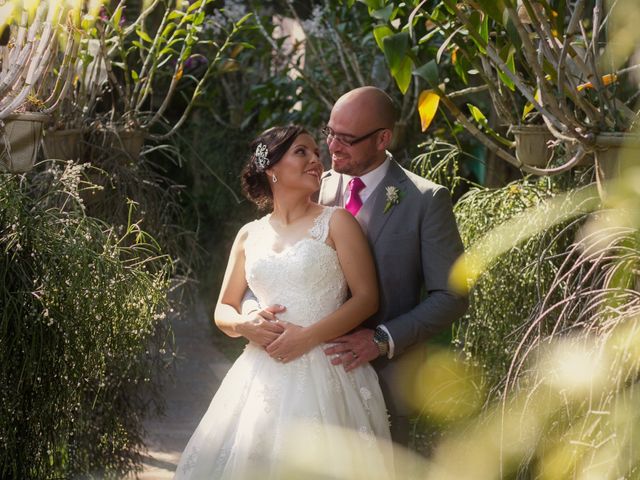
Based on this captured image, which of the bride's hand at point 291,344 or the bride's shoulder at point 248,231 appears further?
the bride's shoulder at point 248,231

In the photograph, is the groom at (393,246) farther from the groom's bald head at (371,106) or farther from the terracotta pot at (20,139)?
the terracotta pot at (20,139)

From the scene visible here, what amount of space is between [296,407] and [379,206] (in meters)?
0.60

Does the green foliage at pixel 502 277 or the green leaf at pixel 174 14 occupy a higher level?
the green leaf at pixel 174 14

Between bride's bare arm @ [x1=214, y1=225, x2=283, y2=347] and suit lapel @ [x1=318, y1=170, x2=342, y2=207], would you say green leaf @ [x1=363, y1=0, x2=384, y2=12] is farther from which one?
bride's bare arm @ [x1=214, y1=225, x2=283, y2=347]

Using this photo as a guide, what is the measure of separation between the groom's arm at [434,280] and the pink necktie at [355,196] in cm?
20

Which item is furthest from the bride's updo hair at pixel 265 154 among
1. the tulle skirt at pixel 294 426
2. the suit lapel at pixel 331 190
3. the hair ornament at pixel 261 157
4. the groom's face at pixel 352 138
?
the tulle skirt at pixel 294 426

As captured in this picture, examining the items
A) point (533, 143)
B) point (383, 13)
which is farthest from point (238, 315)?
point (533, 143)

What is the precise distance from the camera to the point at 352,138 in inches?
116

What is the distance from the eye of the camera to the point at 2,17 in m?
2.68

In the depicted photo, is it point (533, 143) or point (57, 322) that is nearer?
point (57, 322)

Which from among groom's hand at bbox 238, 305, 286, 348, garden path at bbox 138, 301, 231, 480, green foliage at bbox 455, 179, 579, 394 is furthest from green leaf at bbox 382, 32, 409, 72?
garden path at bbox 138, 301, 231, 480

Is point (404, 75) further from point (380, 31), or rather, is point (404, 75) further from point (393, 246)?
point (393, 246)

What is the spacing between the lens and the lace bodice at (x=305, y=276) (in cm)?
284

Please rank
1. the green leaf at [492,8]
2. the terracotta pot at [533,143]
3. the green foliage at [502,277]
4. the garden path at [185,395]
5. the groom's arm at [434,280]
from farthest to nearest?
1. the garden path at [185,395]
2. the green foliage at [502,277]
3. the terracotta pot at [533,143]
4. the groom's arm at [434,280]
5. the green leaf at [492,8]
